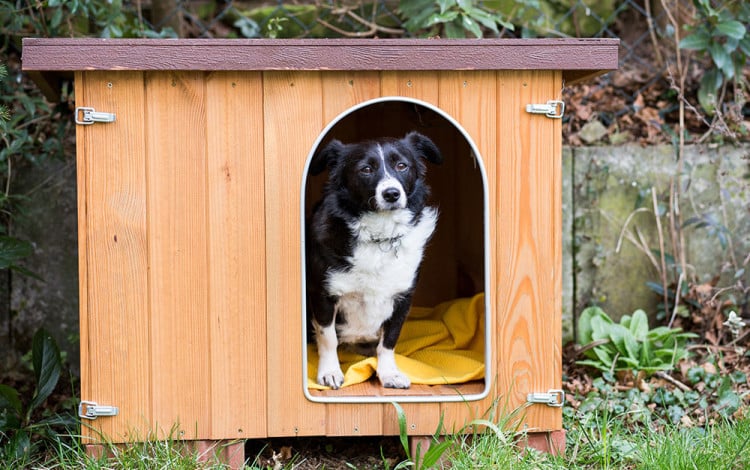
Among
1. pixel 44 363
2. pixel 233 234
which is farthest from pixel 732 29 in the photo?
pixel 44 363

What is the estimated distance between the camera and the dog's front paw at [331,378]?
2.96 meters

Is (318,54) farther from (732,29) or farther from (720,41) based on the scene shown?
(720,41)

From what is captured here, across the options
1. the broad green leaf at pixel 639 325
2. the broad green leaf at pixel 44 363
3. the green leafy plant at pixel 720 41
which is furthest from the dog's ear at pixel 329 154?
the green leafy plant at pixel 720 41

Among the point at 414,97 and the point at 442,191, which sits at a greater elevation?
the point at 414,97

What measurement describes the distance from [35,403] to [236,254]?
43.8 inches

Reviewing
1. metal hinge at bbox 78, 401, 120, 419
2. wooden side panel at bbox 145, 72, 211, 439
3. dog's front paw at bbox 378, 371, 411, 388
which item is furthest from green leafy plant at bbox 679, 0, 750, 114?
metal hinge at bbox 78, 401, 120, 419

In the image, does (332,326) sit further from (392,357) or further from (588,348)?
(588,348)

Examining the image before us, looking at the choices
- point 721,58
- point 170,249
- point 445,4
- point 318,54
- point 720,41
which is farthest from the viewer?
point 720,41

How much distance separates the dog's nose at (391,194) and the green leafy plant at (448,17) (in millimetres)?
1119

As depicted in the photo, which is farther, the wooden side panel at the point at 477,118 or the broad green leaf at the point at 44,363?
the broad green leaf at the point at 44,363

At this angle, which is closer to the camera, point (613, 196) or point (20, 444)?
point (20, 444)

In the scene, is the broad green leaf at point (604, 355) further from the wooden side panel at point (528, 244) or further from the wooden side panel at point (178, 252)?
the wooden side panel at point (178, 252)

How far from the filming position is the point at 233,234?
2.73 m

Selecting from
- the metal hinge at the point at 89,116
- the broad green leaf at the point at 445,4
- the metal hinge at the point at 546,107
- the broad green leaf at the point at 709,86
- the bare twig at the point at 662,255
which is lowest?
the bare twig at the point at 662,255
